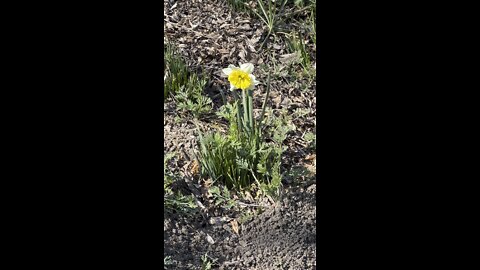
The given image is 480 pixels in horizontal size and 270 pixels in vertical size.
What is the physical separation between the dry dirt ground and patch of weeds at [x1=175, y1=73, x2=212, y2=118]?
0.11 feet

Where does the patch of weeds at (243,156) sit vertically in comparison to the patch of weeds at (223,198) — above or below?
above

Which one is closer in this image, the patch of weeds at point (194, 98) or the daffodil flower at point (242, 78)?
the daffodil flower at point (242, 78)

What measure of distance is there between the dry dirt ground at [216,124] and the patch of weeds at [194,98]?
0.03m

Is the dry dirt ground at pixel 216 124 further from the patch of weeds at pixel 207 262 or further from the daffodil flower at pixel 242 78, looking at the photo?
the daffodil flower at pixel 242 78

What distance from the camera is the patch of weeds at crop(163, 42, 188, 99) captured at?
3.29 meters

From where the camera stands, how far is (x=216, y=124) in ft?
10.6

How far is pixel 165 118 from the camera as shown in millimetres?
3229

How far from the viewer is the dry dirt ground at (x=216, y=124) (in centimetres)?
291

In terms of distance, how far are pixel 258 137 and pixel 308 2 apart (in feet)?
2.65

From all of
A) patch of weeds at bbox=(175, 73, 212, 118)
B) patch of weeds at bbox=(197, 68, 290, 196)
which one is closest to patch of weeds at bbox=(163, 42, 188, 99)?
patch of weeds at bbox=(175, 73, 212, 118)

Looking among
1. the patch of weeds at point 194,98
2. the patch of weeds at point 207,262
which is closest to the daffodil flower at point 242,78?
the patch of weeds at point 194,98

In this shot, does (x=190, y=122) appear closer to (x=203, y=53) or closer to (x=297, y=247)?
(x=203, y=53)

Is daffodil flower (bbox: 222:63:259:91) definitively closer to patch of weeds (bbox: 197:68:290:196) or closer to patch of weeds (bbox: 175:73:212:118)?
patch of weeds (bbox: 197:68:290:196)
